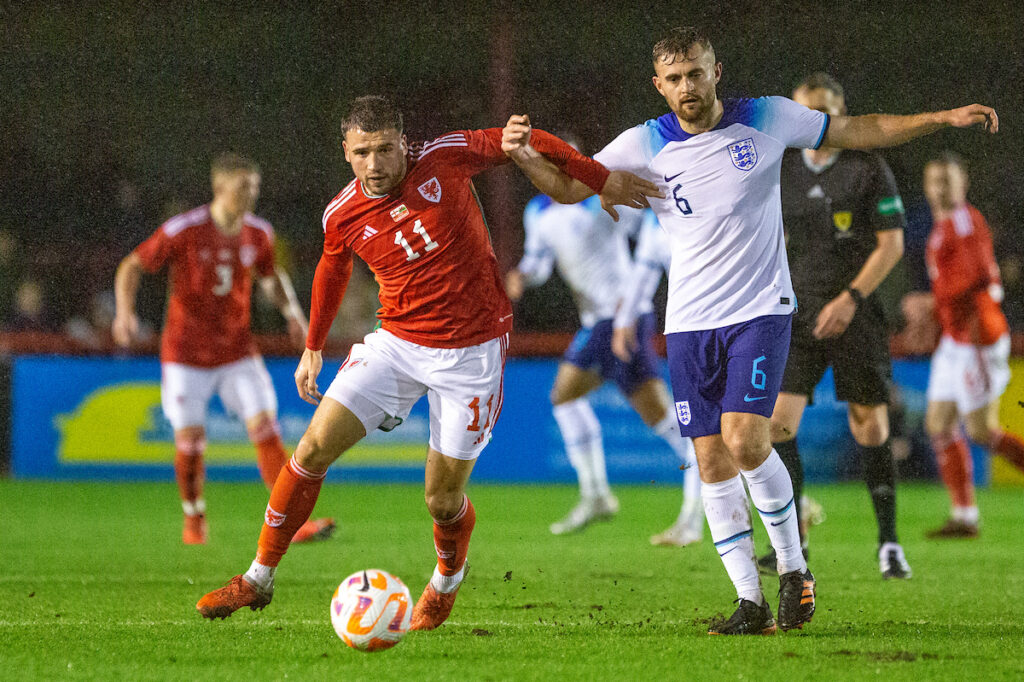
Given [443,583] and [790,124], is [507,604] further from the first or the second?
[790,124]

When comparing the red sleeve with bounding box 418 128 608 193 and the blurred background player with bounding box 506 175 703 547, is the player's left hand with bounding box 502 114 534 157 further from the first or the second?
the blurred background player with bounding box 506 175 703 547

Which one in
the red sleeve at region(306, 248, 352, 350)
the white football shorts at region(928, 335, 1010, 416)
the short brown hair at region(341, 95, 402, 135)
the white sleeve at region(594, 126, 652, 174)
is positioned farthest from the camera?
the white football shorts at region(928, 335, 1010, 416)

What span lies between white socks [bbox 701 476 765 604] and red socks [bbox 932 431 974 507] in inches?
157

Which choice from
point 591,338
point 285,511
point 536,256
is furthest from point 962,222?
point 285,511

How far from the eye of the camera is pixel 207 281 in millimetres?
7977

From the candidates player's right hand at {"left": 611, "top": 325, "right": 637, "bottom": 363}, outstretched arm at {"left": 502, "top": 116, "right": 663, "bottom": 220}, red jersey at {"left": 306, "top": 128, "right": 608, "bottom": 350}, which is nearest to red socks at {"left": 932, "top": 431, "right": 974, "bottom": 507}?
player's right hand at {"left": 611, "top": 325, "right": 637, "bottom": 363}

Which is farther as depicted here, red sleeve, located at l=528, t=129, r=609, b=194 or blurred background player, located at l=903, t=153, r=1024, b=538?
blurred background player, located at l=903, t=153, r=1024, b=538

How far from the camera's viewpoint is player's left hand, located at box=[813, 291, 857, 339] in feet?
19.0

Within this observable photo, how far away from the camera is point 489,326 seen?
488 cm

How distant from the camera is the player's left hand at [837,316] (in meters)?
5.80

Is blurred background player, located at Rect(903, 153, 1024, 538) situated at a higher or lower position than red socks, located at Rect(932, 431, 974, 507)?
higher

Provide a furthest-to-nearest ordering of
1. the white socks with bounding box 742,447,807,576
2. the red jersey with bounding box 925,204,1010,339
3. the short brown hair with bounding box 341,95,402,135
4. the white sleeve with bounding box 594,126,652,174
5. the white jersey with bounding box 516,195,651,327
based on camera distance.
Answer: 1. the red jersey with bounding box 925,204,1010,339
2. the white jersey with bounding box 516,195,651,327
3. the white sleeve with bounding box 594,126,652,174
4. the white socks with bounding box 742,447,807,576
5. the short brown hair with bounding box 341,95,402,135

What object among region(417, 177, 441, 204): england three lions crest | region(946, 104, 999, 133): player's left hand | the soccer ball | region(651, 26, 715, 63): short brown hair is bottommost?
the soccer ball

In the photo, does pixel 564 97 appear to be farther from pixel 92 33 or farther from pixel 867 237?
pixel 867 237
